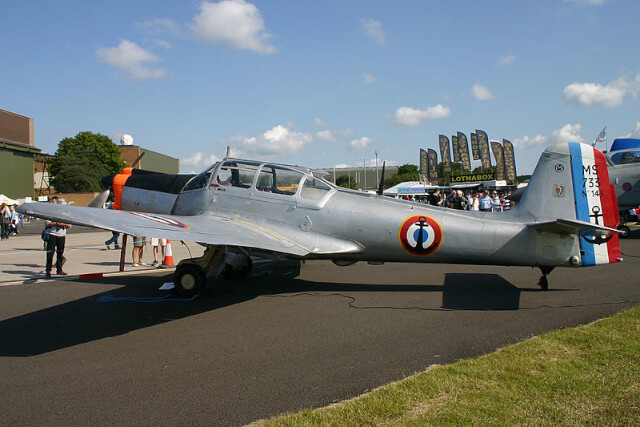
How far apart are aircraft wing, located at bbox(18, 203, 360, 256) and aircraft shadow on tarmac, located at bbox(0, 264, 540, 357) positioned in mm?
1139

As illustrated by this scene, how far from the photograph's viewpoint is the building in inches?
2451

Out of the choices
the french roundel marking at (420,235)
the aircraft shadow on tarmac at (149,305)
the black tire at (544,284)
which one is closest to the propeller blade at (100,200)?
the aircraft shadow on tarmac at (149,305)

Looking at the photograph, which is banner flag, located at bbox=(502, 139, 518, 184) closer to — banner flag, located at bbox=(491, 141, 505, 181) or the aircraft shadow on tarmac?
banner flag, located at bbox=(491, 141, 505, 181)

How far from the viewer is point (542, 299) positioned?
6.55 m

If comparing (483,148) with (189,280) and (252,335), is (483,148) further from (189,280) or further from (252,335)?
(252,335)

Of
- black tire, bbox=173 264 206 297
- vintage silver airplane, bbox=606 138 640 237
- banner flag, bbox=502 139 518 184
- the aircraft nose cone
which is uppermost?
banner flag, bbox=502 139 518 184

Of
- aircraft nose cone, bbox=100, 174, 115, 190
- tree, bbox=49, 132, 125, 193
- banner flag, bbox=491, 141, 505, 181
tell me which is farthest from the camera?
tree, bbox=49, 132, 125, 193

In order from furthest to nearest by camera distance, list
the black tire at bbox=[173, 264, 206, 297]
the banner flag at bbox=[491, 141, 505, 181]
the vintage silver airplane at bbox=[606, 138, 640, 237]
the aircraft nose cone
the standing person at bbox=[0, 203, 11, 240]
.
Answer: the banner flag at bbox=[491, 141, 505, 181], the standing person at bbox=[0, 203, 11, 240], the vintage silver airplane at bbox=[606, 138, 640, 237], the aircraft nose cone, the black tire at bbox=[173, 264, 206, 297]

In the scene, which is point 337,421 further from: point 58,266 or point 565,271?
point 58,266

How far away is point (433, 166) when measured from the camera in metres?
49.8

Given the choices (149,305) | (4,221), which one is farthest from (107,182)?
(4,221)

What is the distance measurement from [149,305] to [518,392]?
5.54m

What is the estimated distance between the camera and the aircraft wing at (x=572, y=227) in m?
5.93

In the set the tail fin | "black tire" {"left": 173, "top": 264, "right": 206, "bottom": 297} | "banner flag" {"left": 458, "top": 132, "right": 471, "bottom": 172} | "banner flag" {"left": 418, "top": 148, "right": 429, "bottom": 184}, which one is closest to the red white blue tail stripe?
the tail fin
